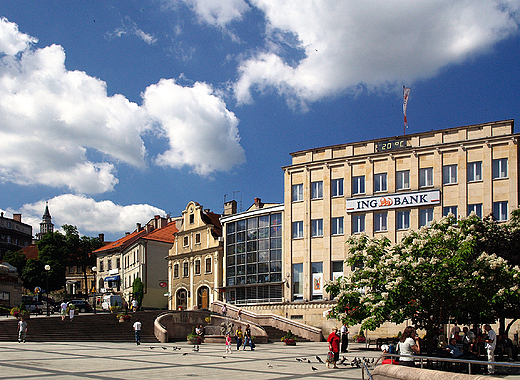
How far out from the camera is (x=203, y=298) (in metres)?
59.3

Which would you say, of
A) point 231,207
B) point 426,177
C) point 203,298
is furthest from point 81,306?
point 426,177

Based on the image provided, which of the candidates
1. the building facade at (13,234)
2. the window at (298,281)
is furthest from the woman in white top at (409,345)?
the building facade at (13,234)

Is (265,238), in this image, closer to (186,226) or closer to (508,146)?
(186,226)

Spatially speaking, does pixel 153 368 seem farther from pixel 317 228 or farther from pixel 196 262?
pixel 196 262

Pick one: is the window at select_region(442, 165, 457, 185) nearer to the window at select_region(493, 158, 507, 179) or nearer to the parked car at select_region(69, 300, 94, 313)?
the window at select_region(493, 158, 507, 179)

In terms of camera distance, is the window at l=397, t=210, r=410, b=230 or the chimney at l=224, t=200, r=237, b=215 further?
the chimney at l=224, t=200, r=237, b=215

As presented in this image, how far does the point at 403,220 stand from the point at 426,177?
385cm

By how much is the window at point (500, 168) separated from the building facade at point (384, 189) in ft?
0.22

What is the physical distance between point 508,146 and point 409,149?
7261mm

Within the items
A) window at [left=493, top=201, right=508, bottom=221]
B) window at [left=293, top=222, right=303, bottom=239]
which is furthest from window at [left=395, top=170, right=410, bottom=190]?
window at [left=293, top=222, right=303, bottom=239]

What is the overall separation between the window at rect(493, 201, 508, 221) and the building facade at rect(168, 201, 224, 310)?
27.5m

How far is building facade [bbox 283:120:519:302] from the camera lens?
41.0m

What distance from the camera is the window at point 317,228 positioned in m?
47.2

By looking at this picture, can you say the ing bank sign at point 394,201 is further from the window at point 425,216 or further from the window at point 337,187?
the window at point 337,187
